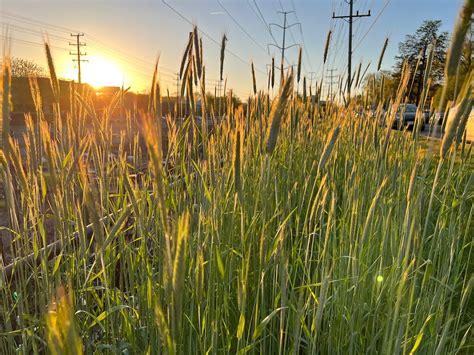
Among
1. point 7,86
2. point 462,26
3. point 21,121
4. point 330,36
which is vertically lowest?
point 21,121

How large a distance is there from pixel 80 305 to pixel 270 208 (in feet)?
2.16

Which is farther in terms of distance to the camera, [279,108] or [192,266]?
[192,266]

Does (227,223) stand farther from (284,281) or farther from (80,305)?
(284,281)

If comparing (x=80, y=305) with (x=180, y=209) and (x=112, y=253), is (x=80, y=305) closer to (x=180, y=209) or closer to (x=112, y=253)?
(x=112, y=253)

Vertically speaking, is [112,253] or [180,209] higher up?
[180,209]

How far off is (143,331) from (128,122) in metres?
0.65

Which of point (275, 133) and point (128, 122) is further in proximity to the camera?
point (128, 122)

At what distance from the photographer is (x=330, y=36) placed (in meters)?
1.79

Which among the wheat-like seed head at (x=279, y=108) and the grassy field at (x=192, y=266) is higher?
the wheat-like seed head at (x=279, y=108)

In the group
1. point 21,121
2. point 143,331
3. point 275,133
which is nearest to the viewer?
point 275,133

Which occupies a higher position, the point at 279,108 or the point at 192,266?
the point at 279,108

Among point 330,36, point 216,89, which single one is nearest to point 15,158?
point 216,89

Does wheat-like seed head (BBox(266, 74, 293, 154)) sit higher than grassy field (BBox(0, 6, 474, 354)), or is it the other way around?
wheat-like seed head (BBox(266, 74, 293, 154))

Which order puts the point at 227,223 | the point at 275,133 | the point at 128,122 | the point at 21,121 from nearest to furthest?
the point at 275,133 → the point at 227,223 → the point at 128,122 → the point at 21,121
